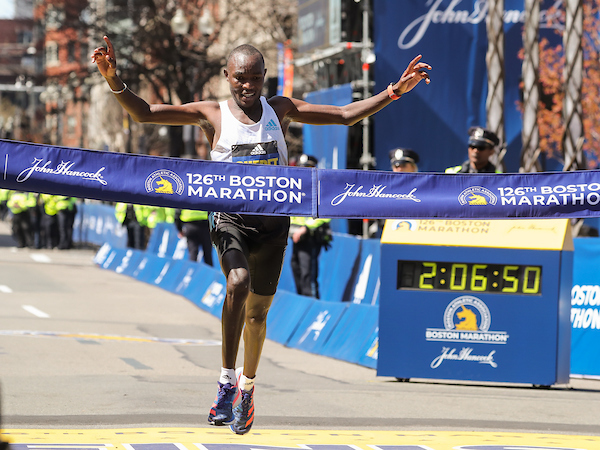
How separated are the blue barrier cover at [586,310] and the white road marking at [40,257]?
16.9 meters

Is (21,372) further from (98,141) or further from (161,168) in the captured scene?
(98,141)

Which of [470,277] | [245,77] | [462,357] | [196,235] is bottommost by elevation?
[462,357]

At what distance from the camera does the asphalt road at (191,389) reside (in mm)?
7840

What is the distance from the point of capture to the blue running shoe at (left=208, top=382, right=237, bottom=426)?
19.7ft

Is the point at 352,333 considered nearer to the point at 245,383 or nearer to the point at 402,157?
the point at 402,157

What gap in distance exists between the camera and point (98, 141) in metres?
74.8

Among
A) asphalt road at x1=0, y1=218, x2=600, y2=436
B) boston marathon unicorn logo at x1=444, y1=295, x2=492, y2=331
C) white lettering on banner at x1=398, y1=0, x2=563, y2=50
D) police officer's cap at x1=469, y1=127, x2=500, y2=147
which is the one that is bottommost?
asphalt road at x1=0, y1=218, x2=600, y2=436

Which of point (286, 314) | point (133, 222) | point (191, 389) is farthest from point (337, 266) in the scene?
point (133, 222)

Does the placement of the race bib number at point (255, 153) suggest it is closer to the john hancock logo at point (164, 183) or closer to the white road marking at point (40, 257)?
the john hancock logo at point (164, 183)

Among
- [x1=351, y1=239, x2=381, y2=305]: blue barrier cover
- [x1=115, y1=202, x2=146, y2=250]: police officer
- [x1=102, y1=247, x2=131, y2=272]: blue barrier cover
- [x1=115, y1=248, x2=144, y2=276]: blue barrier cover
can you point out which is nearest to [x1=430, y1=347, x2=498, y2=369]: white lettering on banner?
[x1=351, y1=239, x2=381, y2=305]: blue barrier cover

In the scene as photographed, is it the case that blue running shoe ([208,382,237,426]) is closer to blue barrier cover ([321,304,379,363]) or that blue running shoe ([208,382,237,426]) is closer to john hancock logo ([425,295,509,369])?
john hancock logo ([425,295,509,369])

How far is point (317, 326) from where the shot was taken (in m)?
12.6

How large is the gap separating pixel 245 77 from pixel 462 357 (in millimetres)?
4842

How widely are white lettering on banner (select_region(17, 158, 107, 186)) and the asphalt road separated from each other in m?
1.82
